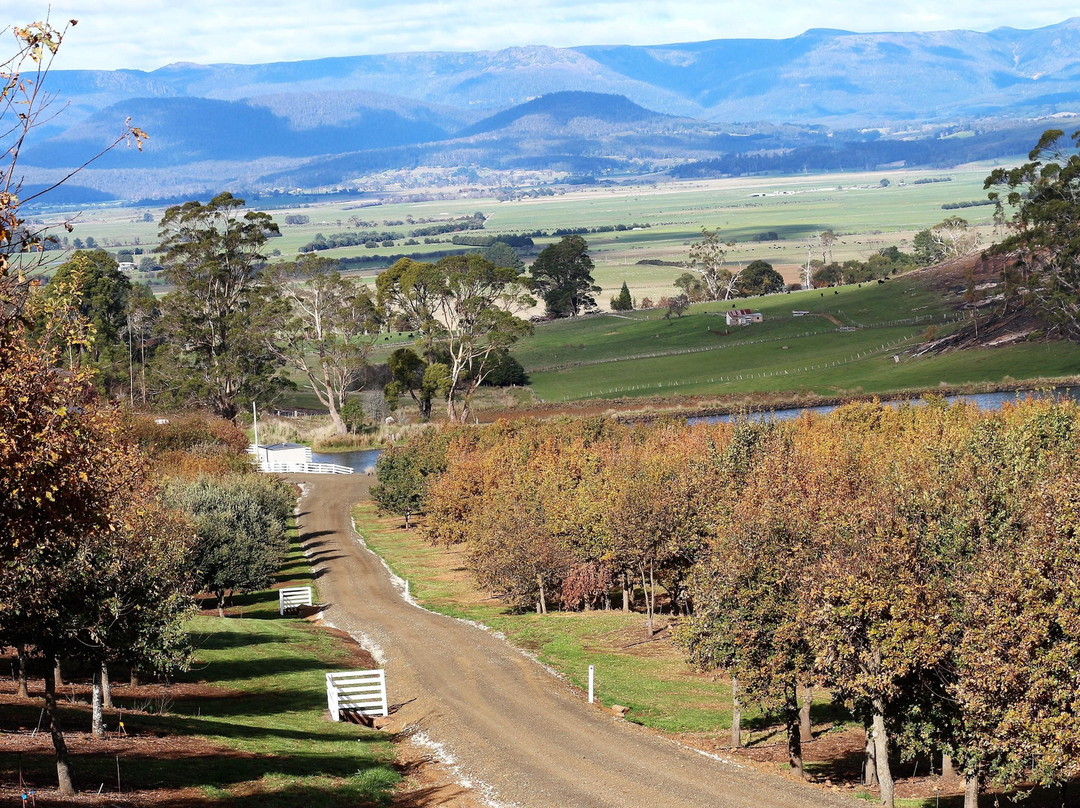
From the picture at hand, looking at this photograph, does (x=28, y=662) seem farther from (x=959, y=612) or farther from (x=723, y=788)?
(x=959, y=612)

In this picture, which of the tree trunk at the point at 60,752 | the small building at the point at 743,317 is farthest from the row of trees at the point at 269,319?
the tree trunk at the point at 60,752

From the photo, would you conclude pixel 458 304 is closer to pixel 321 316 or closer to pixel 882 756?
pixel 321 316

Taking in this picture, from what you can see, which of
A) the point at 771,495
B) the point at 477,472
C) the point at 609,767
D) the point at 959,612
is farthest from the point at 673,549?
the point at 477,472

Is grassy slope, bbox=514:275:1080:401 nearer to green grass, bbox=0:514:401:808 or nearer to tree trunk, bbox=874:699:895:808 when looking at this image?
green grass, bbox=0:514:401:808

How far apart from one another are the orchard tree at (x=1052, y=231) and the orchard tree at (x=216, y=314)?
265 ft

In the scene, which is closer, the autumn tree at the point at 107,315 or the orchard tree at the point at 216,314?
the orchard tree at the point at 216,314

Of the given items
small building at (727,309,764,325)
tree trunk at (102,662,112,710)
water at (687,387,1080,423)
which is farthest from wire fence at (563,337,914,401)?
tree trunk at (102,662,112,710)

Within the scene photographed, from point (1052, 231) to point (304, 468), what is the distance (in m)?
87.4

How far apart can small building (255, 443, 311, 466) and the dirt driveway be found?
58.6m

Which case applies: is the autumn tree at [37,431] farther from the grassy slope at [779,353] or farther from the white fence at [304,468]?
the grassy slope at [779,353]

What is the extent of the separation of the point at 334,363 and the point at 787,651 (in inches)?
3862

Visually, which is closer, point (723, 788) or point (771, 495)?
point (723, 788)

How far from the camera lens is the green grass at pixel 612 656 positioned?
125 feet

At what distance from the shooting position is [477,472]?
73125 mm
